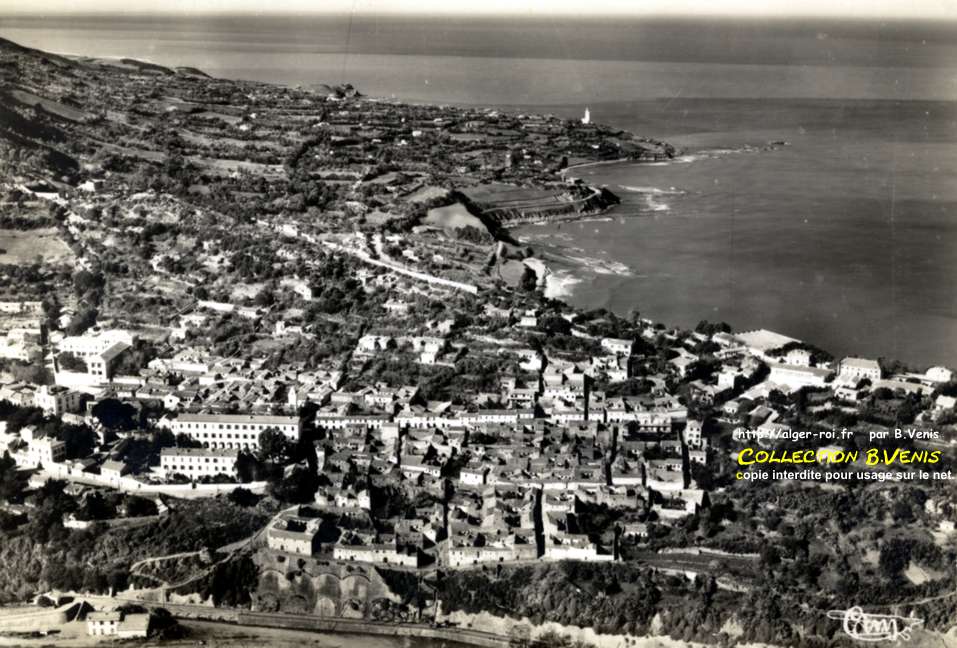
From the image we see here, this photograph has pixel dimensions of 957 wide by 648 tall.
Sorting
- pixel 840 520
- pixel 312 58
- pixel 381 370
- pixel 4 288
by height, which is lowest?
pixel 840 520

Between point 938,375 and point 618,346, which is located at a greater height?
point 618,346

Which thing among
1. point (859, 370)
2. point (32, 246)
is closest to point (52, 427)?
point (32, 246)

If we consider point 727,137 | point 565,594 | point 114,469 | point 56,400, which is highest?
point 727,137

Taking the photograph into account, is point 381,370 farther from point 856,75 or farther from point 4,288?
point 856,75

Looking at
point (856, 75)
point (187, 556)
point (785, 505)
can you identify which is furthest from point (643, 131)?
point (187, 556)

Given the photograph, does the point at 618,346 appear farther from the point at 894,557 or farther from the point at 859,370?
the point at 894,557

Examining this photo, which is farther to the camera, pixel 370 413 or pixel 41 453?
pixel 370 413
